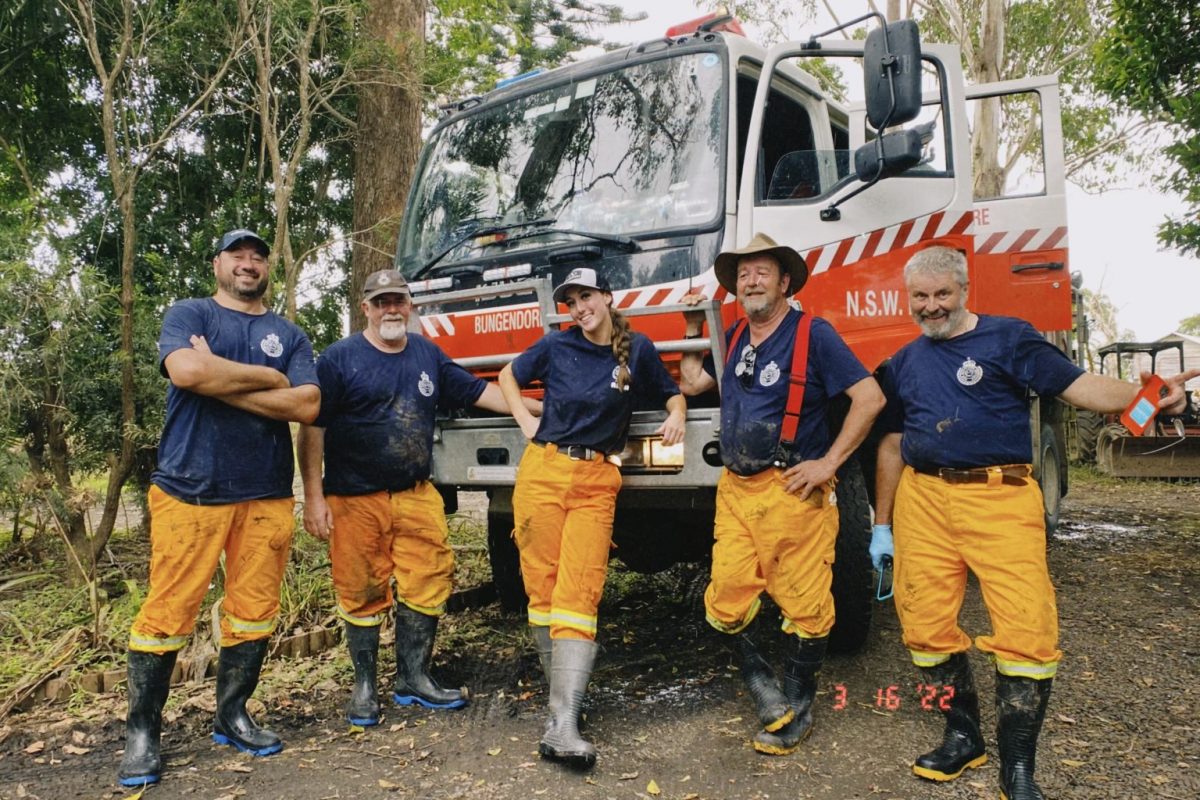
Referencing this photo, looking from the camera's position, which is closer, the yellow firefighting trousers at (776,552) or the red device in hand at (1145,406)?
the red device in hand at (1145,406)

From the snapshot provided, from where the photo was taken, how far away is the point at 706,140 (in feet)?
12.8

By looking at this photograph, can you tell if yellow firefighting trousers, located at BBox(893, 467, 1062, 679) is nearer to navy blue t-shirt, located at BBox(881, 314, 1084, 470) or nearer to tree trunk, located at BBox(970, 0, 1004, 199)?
navy blue t-shirt, located at BBox(881, 314, 1084, 470)

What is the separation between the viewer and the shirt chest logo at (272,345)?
341 centimetres

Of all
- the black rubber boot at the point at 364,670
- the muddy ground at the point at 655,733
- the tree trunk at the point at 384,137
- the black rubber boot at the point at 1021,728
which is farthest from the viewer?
the tree trunk at the point at 384,137

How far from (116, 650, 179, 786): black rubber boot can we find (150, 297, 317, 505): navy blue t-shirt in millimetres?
583

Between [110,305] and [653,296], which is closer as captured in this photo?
[653,296]

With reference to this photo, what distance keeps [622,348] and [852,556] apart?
4.30 feet

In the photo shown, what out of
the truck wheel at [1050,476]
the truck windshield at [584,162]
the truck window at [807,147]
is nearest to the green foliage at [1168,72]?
the truck wheel at [1050,476]

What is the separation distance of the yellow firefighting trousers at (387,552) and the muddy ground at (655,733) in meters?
0.46

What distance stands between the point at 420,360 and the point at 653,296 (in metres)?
1.03

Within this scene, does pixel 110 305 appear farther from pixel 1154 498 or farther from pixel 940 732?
pixel 1154 498

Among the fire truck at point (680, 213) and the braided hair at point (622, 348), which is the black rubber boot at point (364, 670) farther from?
the braided hair at point (622, 348)

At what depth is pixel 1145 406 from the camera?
100 inches

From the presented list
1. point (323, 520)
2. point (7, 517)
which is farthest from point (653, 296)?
point (7, 517)
